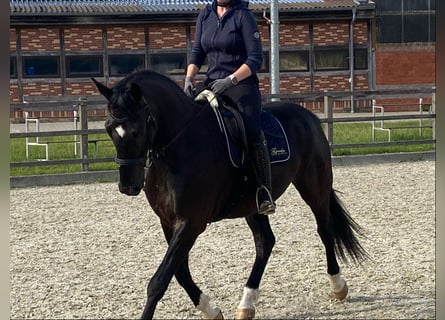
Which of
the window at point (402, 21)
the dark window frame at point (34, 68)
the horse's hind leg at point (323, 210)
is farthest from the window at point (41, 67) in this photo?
A: the horse's hind leg at point (323, 210)

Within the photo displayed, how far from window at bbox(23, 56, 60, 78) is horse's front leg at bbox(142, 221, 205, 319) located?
19318 millimetres

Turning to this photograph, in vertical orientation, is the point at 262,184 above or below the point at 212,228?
above

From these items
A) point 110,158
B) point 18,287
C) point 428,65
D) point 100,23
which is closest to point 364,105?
point 428,65

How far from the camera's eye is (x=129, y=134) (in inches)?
146

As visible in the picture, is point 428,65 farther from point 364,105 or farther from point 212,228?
point 212,228

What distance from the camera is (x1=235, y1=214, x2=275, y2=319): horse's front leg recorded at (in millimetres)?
4609

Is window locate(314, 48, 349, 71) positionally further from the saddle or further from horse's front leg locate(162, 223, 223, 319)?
horse's front leg locate(162, 223, 223, 319)

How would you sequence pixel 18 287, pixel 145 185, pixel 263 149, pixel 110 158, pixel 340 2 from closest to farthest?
pixel 145 185 < pixel 263 149 < pixel 18 287 < pixel 110 158 < pixel 340 2

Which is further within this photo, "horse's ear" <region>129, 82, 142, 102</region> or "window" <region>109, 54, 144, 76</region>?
"window" <region>109, 54, 144, 76</region>

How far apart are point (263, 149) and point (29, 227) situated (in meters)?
4.60

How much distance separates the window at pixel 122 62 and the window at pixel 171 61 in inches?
16.6

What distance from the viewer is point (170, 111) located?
4121 mm

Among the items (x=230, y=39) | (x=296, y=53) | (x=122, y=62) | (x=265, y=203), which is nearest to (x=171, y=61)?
(x=122, y=62)

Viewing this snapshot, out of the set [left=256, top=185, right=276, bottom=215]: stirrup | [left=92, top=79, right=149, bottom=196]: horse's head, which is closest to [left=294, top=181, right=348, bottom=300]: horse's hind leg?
[left=256, top=185, right=276, bottom=215]: stirrup
